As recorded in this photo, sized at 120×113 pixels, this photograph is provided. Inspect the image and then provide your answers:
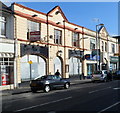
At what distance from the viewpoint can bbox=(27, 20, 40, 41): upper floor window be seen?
21.8 metres

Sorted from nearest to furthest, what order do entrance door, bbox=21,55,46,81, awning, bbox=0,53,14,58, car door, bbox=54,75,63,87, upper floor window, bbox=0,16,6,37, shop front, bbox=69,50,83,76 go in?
1. car door, bbox=54,75,63,87
2. awning, bbox=0,53,14,58
3. upper floor window, bbox=0,16,6,37
4. entrance door, bbox=21,55,46,81
5. shop front, bbox=69,50,83,76

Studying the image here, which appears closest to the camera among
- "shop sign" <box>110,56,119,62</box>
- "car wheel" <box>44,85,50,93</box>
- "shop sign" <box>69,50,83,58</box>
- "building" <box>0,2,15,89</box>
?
"car wheel" <box>44,85,50,93</box>

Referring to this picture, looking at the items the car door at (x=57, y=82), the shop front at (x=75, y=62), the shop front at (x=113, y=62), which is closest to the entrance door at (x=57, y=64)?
the shop front at (x=75, y=62)

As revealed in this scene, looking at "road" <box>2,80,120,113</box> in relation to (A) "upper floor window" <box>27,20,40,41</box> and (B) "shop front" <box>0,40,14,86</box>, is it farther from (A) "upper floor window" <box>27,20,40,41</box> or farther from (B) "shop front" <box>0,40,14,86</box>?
(A) "upper floor window" <box>27,20,40,41</box>

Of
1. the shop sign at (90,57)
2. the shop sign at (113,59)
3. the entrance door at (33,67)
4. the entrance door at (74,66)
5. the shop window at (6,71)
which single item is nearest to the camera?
the shop window at (6,71)

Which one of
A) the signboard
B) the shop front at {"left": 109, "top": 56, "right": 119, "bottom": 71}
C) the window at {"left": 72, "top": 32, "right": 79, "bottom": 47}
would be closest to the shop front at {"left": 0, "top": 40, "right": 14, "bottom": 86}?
the signboard

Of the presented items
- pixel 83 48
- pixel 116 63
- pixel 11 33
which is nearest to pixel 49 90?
pixel 11 33

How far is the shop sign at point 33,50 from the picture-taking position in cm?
2157

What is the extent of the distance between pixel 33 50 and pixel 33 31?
7.00ft

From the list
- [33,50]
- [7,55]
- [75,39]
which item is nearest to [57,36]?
[75,39]

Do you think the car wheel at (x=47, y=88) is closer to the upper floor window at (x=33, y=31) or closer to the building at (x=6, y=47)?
the building at (x=6, y=47)

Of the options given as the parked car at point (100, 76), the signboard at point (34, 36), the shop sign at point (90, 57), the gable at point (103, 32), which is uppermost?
the gable at point (103, 32)

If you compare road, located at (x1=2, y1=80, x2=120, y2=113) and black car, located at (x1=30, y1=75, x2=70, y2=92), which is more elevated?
black car, located at (x1=30, y1=75, x2=70, y2=92)

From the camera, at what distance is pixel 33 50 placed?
22.9 m
